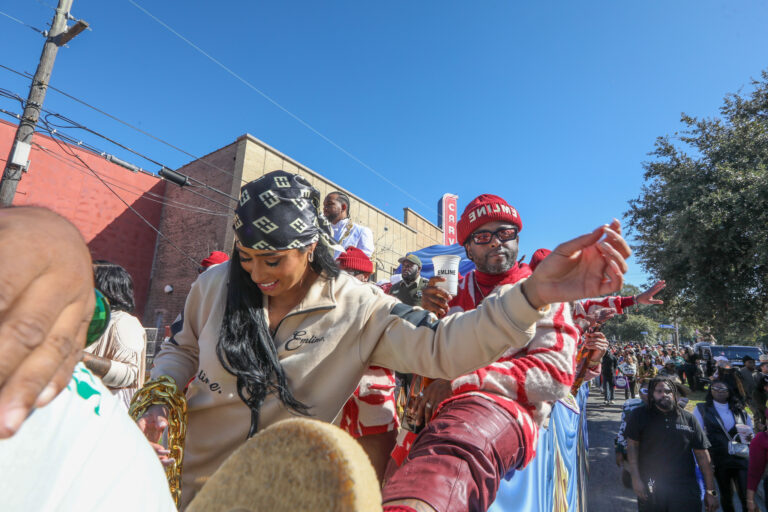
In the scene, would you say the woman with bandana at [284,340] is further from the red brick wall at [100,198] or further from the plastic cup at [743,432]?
the red brick wall at [100,198]

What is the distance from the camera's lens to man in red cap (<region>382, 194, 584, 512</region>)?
1.03 m

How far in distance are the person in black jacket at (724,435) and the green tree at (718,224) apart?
5367 millimetres

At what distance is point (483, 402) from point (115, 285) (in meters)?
2.54

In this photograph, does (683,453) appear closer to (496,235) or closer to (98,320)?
(496,235)

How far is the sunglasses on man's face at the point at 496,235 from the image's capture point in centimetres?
212

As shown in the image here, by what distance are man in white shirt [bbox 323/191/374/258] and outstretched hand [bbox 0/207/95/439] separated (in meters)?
3.72

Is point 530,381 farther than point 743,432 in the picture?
No

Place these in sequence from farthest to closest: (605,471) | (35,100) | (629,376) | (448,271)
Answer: (629,376), (35,100), (605,471), (448,271)

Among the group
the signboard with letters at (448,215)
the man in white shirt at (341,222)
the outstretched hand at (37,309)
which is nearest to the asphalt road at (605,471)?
the man in white shirt at (341,222)

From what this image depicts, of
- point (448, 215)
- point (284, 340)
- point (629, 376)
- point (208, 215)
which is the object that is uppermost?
point (448, 215)

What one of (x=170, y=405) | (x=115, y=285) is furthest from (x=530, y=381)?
(x=115, y=285)

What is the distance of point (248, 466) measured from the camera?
0.67 m

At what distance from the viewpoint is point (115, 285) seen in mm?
2627

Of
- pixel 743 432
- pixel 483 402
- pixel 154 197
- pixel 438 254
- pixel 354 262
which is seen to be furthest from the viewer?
pixel 154 197
